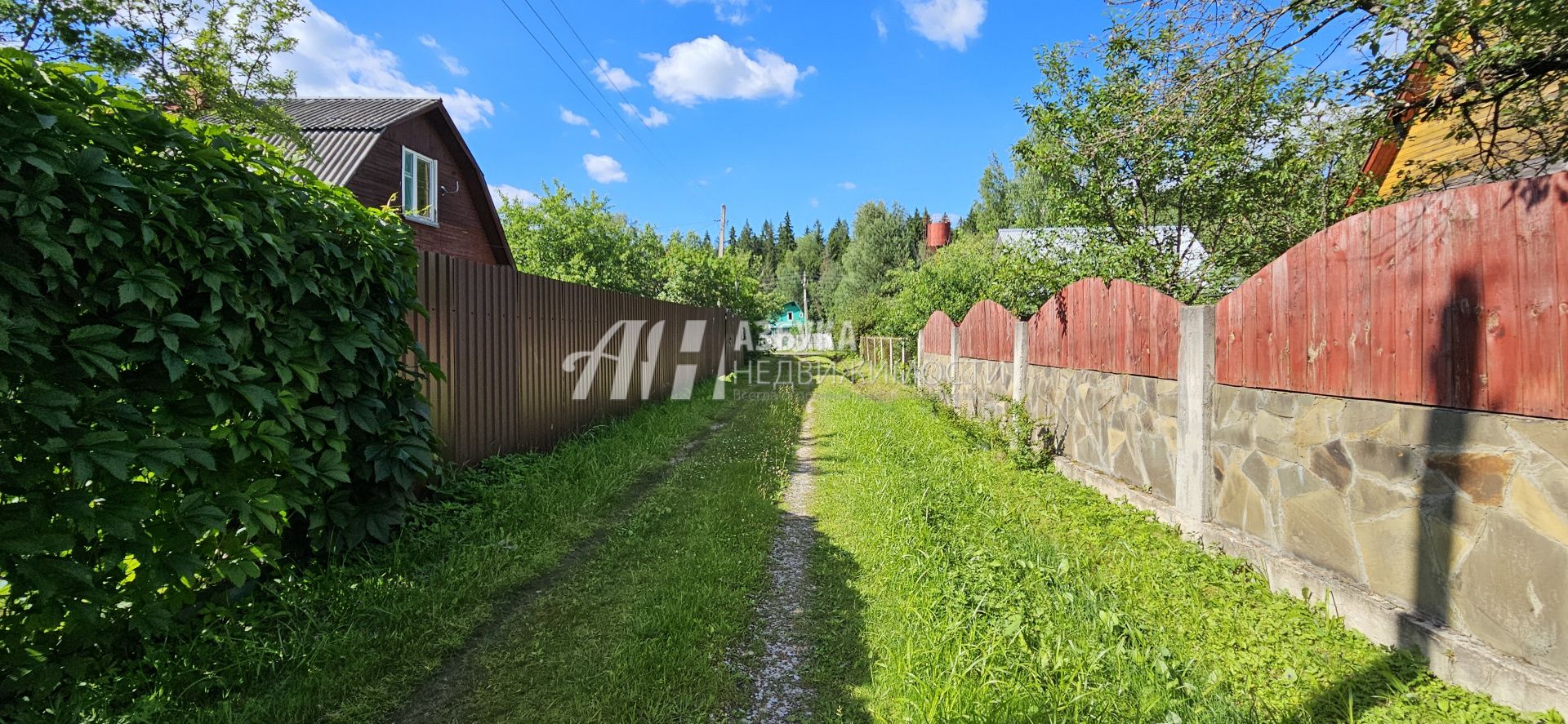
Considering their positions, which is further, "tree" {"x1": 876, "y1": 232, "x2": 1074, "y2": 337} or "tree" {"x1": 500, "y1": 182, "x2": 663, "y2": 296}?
"tree" {"x1": 500, "y1": 182, "x2": 663, "y2": 296}

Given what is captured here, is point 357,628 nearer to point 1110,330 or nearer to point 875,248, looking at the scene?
point 1110,330

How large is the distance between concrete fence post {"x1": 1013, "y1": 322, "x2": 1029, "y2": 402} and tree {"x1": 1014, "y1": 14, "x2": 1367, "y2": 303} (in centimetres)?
105

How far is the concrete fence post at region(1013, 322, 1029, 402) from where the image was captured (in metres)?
6.82

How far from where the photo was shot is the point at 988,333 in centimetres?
812

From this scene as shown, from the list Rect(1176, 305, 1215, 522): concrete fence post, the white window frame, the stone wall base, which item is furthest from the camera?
the white window frame

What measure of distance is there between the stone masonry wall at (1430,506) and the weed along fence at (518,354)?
5.06 metres

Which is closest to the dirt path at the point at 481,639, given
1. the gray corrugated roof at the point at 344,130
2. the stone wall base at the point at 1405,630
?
the stone wall base at the point at 1405,630

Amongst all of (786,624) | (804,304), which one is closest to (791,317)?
(804,304)

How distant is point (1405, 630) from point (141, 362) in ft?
16.2

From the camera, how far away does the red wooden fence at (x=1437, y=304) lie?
209 centimetres

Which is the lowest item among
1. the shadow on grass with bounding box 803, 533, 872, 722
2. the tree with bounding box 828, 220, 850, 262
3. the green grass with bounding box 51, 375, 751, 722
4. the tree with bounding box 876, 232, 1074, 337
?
the shadow on grass with bounding box 803, 533, 872, 722

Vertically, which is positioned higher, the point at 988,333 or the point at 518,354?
the point at 988,333

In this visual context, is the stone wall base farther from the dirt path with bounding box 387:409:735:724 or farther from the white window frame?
the white window frame

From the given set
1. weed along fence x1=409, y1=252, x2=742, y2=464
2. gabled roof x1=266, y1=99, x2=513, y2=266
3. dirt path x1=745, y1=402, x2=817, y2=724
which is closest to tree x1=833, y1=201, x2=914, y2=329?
gabled roof x1=266, y1=99, x2=513, y2=266
